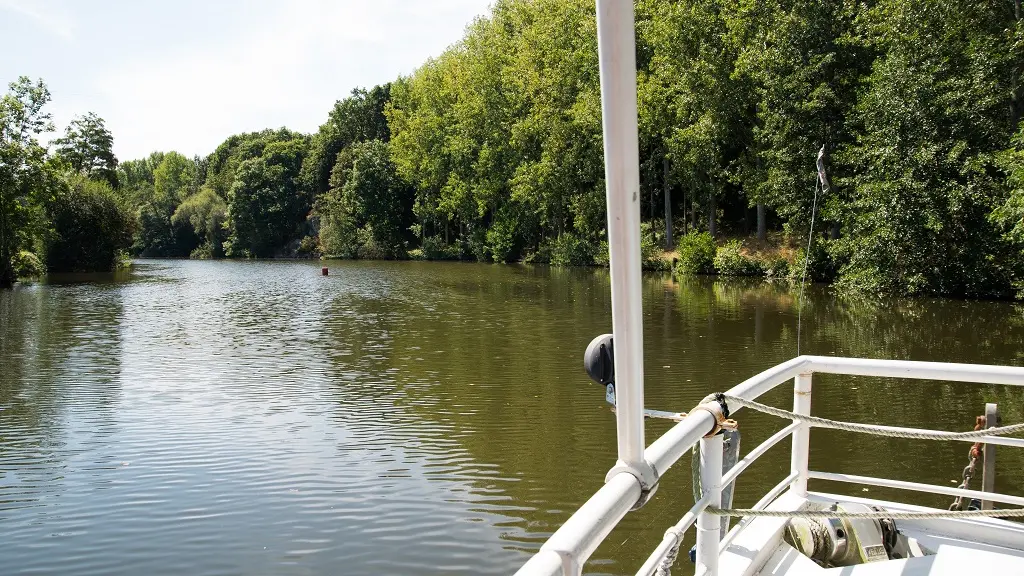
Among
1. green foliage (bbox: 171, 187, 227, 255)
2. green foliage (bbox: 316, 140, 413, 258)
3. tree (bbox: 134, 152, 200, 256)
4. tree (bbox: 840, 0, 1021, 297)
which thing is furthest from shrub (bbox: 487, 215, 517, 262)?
tree (bbox: 134, 152, 200, 256)

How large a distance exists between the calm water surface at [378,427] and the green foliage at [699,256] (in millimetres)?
14254

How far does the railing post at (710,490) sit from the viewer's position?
7.41ft

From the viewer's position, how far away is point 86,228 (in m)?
47.6

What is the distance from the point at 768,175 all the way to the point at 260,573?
2996 cm

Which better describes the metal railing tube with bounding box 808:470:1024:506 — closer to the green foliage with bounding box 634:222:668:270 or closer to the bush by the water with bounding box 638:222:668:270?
the green foliage with bounding box 634:222:668:270

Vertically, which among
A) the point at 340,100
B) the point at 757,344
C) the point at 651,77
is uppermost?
the point at 340,100

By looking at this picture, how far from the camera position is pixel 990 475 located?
595 centimetres

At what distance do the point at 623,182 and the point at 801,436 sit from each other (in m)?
2.38

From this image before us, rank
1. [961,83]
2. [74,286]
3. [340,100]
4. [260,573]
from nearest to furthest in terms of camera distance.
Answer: [260,573]
[961,83]
[74,286]
[340,100]

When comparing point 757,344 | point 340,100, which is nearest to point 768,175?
point 757,344

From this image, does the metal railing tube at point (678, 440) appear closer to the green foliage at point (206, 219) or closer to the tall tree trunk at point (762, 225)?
the tall tree trunk at point (762, 225)

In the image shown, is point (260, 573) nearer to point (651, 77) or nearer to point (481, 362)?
point (481, 362)

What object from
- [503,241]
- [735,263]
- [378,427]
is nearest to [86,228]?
[503,241]

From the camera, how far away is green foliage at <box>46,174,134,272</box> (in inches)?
1832
